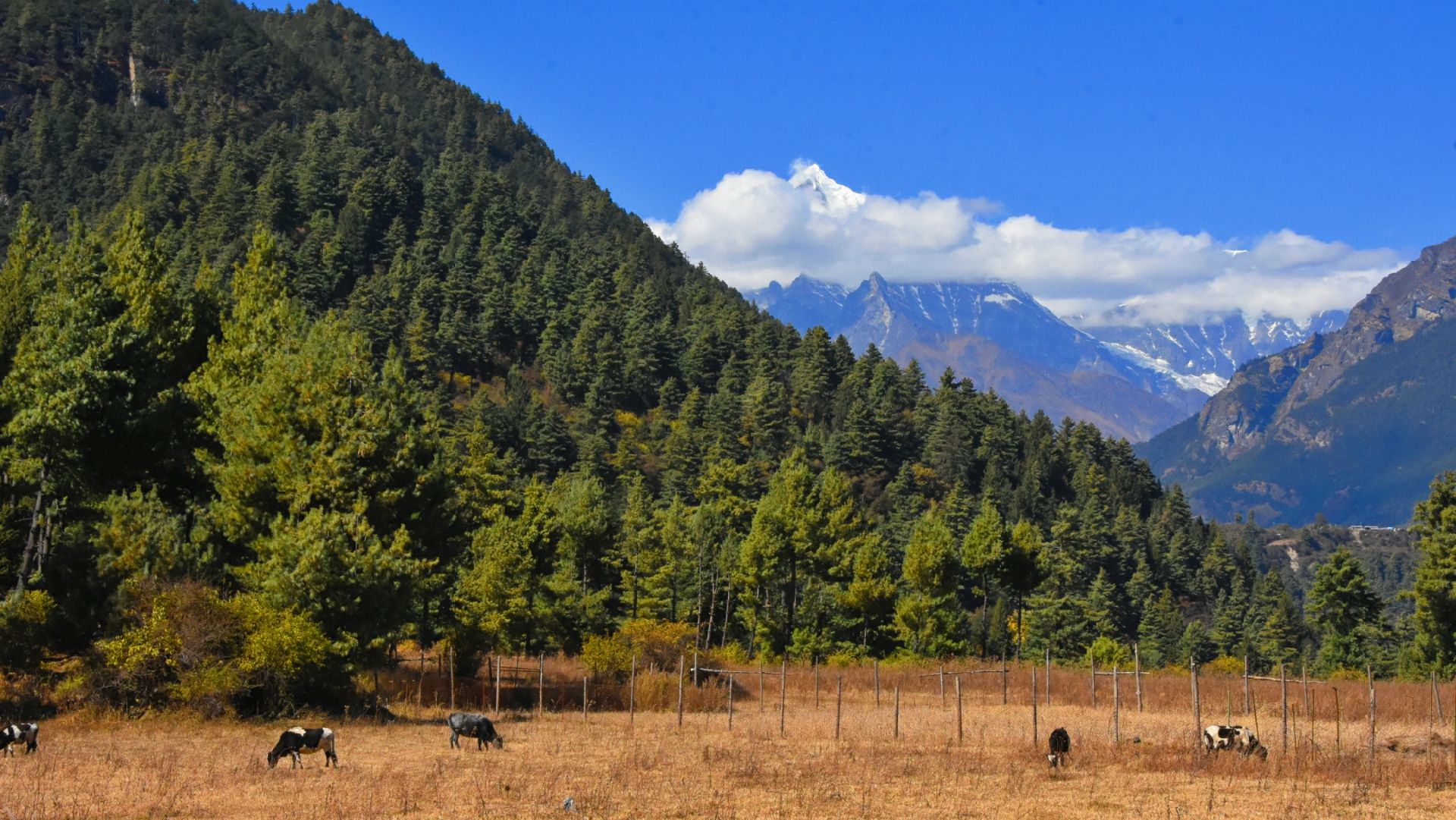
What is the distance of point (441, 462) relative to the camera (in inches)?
1531

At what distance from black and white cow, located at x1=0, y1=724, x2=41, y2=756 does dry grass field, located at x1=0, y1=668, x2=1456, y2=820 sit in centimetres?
40

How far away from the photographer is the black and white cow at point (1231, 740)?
25.9m

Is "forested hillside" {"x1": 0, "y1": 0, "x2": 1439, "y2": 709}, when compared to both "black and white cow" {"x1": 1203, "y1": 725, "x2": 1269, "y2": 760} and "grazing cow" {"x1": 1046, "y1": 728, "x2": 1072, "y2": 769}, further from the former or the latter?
"black and white cow" {"x1": 1203, "y1": 725, "x2": 1269, "y2": 760}

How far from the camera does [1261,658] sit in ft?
318

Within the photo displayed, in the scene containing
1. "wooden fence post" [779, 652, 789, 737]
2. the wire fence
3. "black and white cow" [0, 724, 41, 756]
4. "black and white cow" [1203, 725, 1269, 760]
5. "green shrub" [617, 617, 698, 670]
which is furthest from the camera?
"green shrub" [617, 617, 698, 670]

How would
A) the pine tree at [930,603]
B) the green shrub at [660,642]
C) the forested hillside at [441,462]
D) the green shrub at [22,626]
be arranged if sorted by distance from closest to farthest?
the green shrub at [22,626], the forested hillside at [441,462], the green shrub at [660,642], the pine tree at [930,603]

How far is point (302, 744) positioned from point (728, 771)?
9013 millimetres

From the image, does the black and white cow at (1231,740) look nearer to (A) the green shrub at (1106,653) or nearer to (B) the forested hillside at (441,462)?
(B) the forested hillside at (441,462)

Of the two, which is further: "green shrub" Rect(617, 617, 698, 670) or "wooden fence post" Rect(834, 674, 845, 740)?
"green shrub" Rect(617, 617, 698, 670)

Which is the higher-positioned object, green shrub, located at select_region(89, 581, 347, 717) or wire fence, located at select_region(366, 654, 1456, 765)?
green shrub, located at select_region(89, 581, 347, 717)

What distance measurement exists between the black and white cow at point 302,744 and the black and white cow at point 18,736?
572 centimetres

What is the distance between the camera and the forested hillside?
34.2 m

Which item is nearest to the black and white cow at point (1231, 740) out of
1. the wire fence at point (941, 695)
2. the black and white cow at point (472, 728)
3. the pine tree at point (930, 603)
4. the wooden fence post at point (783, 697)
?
the wire fence at point (941, 695)

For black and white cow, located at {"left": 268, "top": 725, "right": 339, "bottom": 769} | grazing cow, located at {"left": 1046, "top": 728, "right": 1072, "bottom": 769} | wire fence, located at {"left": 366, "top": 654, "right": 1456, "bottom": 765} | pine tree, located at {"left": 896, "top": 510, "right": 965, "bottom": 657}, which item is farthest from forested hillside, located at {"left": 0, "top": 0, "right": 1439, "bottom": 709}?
grazing cow, located at {"left": 1046, "top": 728, "right": 1072, "bottom": 769}
